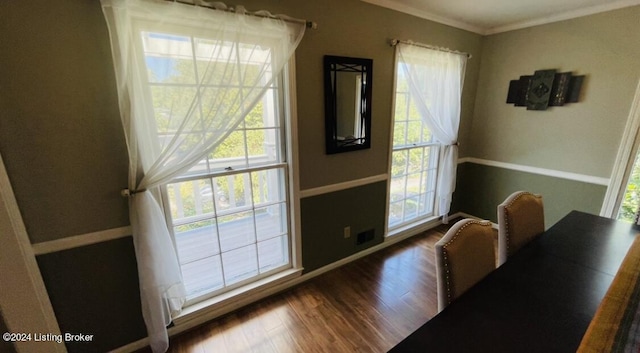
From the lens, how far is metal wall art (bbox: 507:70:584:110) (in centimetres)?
236

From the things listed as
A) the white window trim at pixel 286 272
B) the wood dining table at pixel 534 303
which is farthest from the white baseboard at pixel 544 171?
the white window trim at pixel 286 272

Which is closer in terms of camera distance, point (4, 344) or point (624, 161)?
point (4, 344)

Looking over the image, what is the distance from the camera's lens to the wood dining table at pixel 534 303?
79 centimetres

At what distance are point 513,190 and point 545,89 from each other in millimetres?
1091

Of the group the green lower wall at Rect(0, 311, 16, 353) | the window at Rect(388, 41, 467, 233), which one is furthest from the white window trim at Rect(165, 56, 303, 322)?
the window at Rect(388, 41, 467, 233)

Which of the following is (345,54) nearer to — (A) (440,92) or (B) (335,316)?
(A) (440,92)

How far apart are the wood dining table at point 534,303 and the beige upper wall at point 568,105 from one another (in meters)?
1.41

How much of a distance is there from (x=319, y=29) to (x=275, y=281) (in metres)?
1.95

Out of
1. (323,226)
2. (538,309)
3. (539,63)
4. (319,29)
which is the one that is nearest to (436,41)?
(539,63)

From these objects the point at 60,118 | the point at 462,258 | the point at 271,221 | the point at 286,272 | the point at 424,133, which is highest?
the point at 60,118

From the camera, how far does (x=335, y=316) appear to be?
72.9 inches

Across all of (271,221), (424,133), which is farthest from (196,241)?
(424,133)

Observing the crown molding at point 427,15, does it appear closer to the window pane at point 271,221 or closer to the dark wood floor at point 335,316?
the window pane at point 271,221

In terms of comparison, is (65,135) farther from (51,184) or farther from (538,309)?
(538,309)
